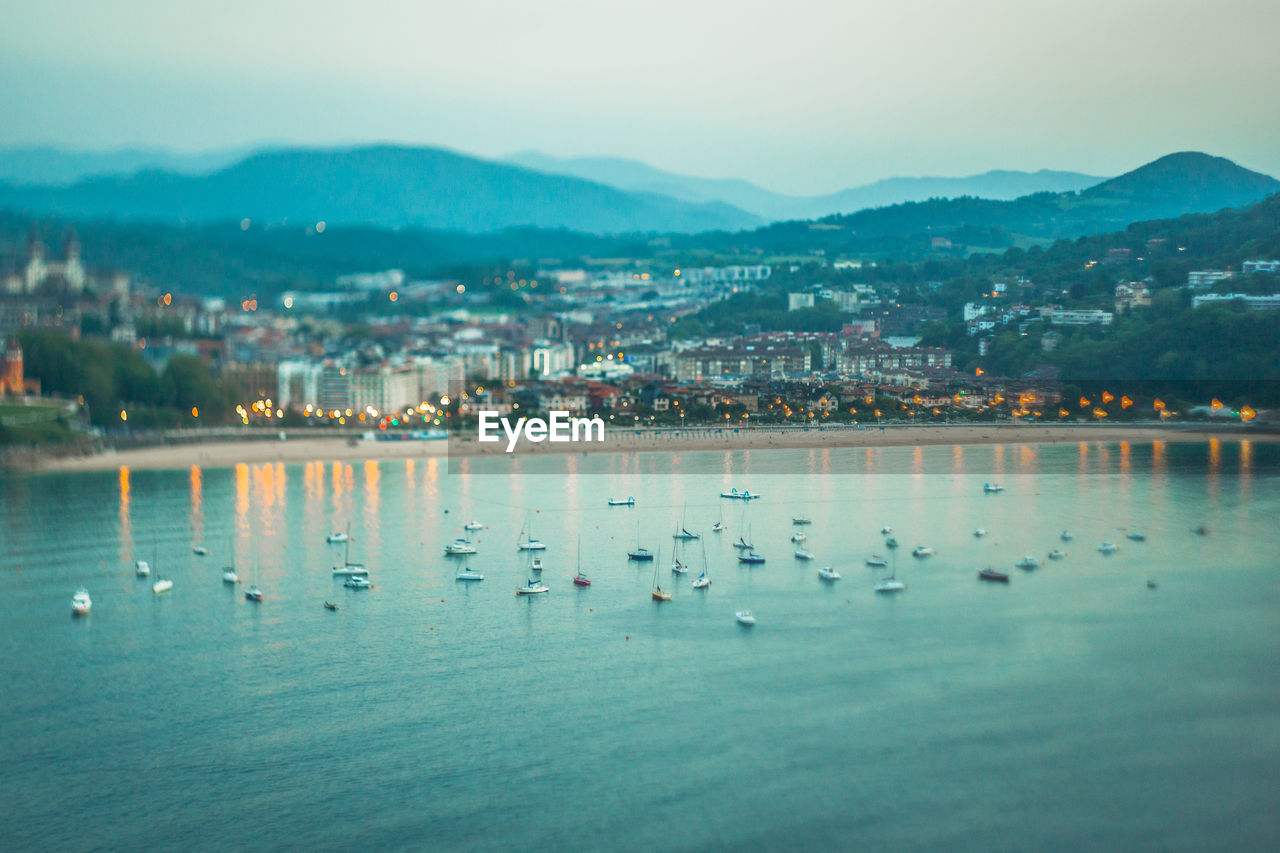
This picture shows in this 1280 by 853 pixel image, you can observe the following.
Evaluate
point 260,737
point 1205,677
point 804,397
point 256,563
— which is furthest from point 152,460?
point 1205,677

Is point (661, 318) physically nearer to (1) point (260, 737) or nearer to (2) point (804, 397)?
(2) point (804, 397)

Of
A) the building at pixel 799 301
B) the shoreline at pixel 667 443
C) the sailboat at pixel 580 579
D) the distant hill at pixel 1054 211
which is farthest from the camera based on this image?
the distant hill at pixel 1054 211

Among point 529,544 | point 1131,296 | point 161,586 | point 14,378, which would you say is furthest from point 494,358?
point 161,586

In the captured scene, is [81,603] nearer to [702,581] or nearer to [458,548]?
[458,548]

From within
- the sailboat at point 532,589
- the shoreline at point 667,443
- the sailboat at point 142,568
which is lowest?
the sailboat at point 532,589

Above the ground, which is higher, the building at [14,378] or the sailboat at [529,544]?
the building at [14,378]

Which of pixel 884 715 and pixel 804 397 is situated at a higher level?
pixel 804 397

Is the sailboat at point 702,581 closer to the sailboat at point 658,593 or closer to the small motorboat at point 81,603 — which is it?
the sailboat at point 658,593

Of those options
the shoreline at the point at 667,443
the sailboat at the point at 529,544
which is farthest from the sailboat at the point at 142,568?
the shoreline at the point at 667,443
